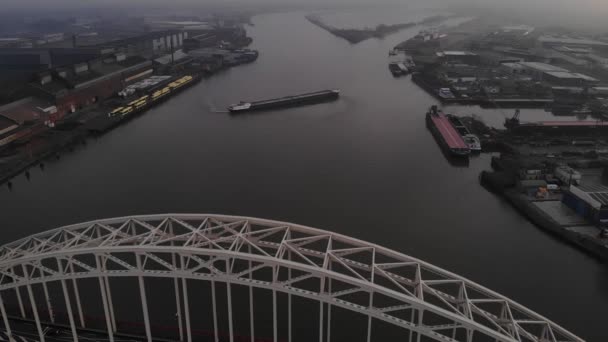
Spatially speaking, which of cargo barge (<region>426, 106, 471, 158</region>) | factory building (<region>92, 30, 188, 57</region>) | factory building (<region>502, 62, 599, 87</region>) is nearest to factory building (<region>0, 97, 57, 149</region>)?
cargo barge (<region>426, 106, 471, 158</region>)

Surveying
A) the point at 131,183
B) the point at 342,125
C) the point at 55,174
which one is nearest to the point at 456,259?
the point at 131,183

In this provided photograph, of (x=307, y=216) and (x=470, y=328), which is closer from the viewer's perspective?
(x=470, y=328)

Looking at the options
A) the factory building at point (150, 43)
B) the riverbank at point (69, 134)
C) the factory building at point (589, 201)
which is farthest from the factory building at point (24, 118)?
the factory building at point (589, 201)

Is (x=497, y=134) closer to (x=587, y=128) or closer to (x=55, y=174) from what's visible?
(x=587, y=128)

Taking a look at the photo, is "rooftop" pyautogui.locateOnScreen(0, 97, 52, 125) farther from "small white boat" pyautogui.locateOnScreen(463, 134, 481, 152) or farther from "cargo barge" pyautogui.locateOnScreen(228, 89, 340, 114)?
"small white boat" pyautogui.locateOnScreen(463, 134, 481, 152)

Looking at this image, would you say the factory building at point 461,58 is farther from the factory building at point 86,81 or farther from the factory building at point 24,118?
the factory building at point 24,118

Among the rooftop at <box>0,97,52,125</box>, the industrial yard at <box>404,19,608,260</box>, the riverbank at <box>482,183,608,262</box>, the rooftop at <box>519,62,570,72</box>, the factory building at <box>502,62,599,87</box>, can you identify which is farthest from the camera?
the rooftop at <box>519,62,570,72</box>
